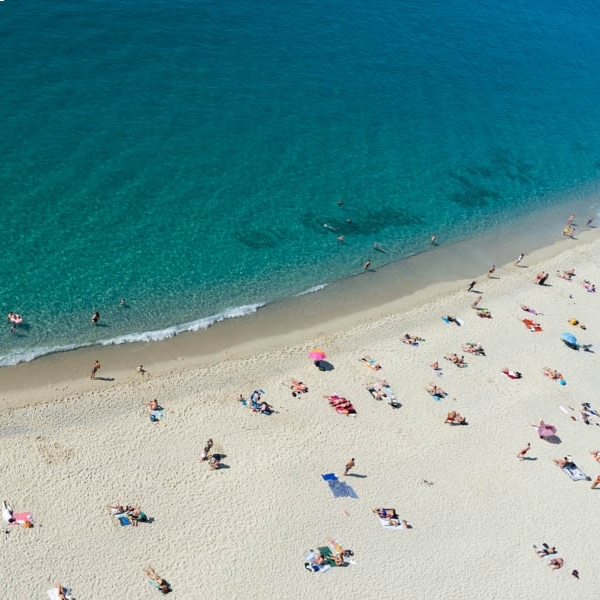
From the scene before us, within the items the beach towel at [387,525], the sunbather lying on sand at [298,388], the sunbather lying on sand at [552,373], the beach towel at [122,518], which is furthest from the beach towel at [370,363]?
the beach towel at [122,518]

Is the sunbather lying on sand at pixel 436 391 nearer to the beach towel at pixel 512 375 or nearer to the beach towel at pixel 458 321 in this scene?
the beach towel at pixel 512 375

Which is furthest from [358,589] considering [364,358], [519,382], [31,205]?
[31,205]

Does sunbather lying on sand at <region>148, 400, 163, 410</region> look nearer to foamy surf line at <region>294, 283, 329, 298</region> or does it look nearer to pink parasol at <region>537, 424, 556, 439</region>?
foamy surf line at <region>294, 283, 329, 298</region>

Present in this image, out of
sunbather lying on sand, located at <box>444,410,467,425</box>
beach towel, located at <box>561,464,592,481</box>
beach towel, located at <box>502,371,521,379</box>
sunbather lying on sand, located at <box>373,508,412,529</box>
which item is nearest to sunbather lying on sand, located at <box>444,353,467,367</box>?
beach towel, located at <box>502,371,521,379</box>

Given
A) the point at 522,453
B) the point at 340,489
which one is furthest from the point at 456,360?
the point at 340,489

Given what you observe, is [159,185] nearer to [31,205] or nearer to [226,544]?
[31,205]

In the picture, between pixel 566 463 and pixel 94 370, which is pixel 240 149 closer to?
pixel 94 370
